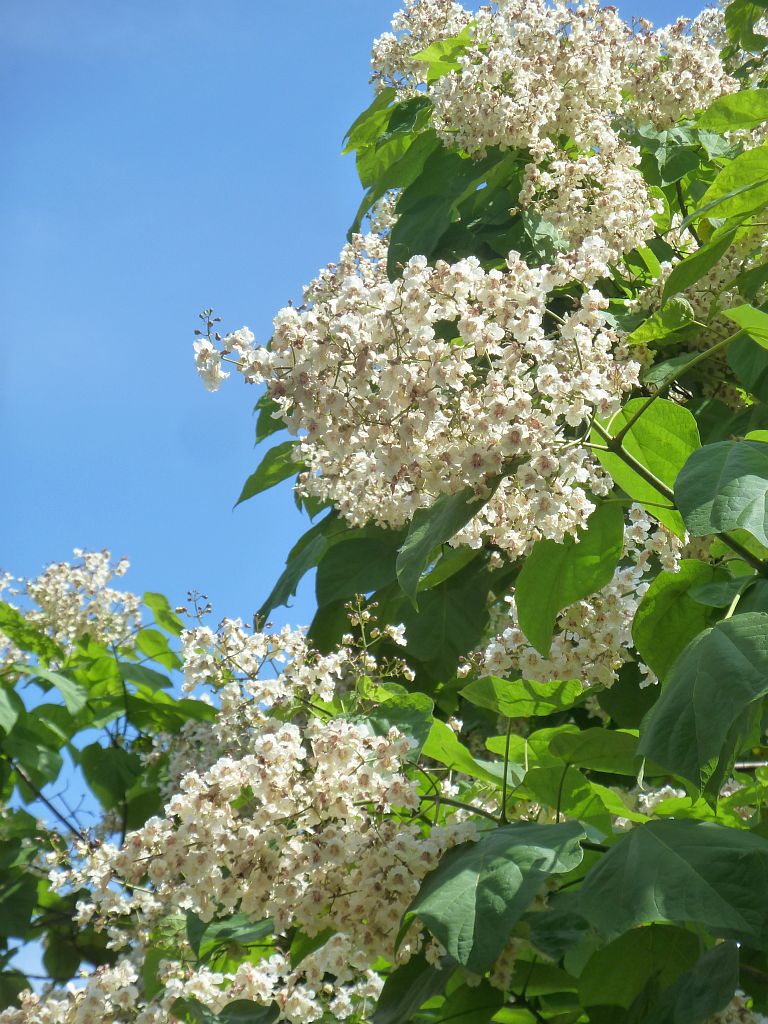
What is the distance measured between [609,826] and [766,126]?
2.14m

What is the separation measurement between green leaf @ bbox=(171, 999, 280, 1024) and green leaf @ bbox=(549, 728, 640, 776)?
60 cm

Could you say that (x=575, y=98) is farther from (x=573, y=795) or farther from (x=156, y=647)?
(x=156, y=647)

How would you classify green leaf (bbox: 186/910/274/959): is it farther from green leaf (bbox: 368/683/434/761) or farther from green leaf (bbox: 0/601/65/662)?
green leaf (bbox: 0/601/65/662)

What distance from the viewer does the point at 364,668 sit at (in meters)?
2.12

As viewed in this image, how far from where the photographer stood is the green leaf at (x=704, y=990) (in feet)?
4.21

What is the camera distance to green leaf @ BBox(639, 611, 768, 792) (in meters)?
1.35

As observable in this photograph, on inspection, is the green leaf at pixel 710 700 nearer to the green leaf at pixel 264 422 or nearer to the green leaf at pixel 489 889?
the green leaf at pixel 489 889

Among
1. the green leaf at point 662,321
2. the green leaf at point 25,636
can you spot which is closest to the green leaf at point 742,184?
the green leaf at point 662,321

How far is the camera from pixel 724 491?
1.44 metres

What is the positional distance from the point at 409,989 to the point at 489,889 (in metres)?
0.28

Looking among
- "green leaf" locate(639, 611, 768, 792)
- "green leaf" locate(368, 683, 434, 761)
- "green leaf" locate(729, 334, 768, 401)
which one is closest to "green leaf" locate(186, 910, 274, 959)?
"green leaf" locate(368, 683, 434, 761)

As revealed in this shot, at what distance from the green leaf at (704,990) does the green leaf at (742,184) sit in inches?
43.3

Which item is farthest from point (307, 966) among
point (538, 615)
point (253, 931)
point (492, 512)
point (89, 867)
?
point (492, 512)

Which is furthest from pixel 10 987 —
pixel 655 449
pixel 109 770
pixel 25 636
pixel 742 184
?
pixel 742 184
